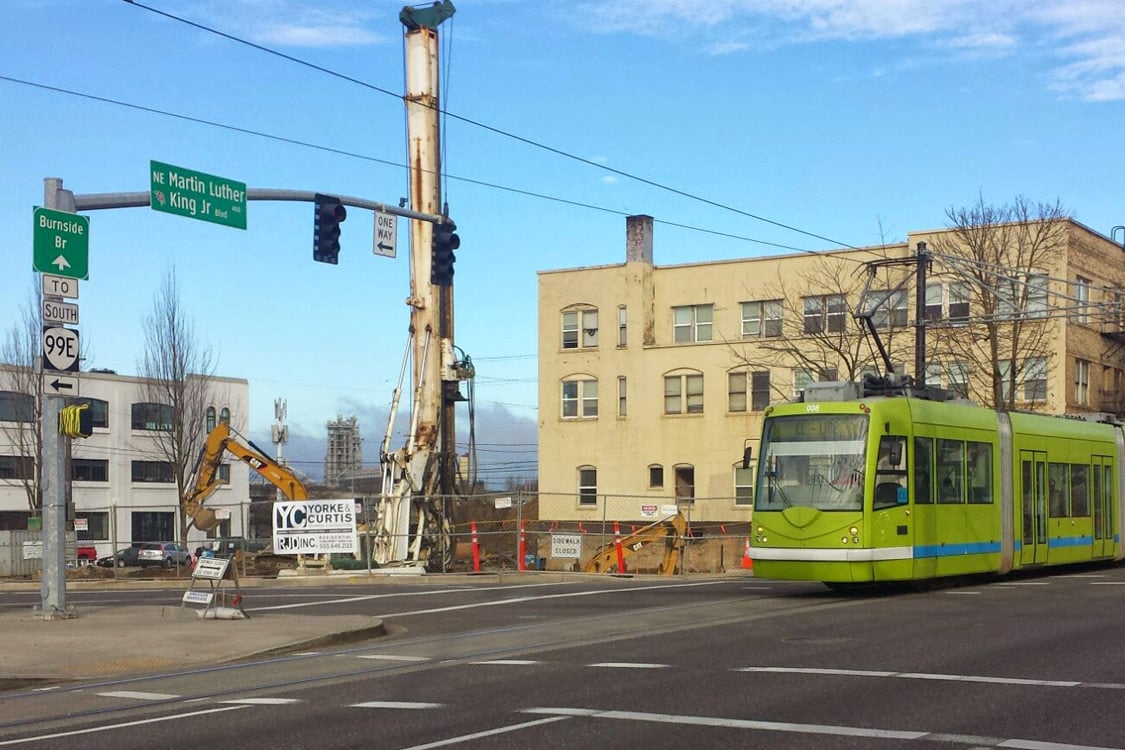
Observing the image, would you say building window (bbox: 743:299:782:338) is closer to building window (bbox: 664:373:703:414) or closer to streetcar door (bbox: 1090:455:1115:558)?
building window (bbox: 664:373:703:414)

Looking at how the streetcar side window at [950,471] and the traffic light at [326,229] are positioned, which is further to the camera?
the traffic light at [326,229]

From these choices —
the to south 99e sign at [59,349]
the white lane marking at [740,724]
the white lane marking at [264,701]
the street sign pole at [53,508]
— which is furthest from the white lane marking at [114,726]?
the to south 99e sign at [59,349]

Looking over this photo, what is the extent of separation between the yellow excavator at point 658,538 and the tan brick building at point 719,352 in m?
11.4

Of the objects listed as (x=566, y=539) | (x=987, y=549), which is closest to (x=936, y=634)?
(x=987, y=549)

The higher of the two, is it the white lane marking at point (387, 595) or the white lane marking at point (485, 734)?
the white lane marking at point (485, 734)

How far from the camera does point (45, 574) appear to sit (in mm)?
19312

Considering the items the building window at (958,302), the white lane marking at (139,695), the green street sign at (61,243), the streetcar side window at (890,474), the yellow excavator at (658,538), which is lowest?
the yellow excavator at (658,538)

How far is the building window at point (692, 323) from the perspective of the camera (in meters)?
58.7

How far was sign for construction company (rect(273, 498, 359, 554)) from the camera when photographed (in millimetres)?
32188

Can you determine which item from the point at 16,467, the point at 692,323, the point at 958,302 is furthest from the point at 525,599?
the point at 16,467

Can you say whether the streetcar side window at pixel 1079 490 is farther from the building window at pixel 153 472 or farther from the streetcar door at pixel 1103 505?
the building window at pixel 153 472

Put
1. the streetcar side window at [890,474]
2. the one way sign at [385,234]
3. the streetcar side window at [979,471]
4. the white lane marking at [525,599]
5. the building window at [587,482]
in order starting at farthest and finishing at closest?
the building window at [587,482] → the one way sign at [385,234] → the streetcar side window at [979,471] → the white lane marking at [525,599] → the streetcar side window at [890,474]

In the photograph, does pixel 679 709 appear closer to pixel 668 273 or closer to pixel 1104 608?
pixel 1104 608

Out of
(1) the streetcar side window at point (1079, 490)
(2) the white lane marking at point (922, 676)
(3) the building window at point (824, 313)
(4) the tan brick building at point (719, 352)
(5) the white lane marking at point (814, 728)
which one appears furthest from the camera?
(3) the building window at point (824, 313)
